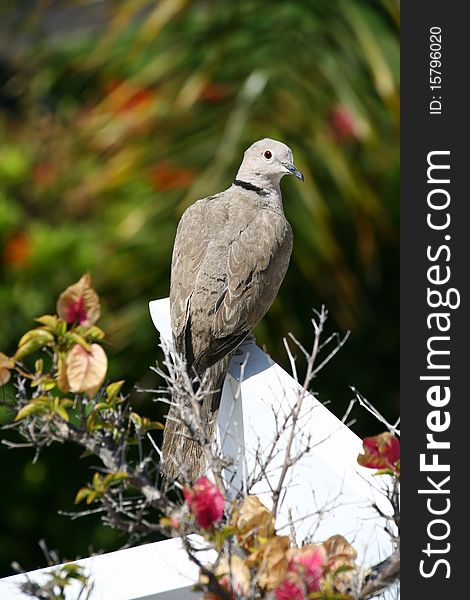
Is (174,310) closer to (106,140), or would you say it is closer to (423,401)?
(423,401)

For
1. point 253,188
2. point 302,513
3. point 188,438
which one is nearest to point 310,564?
point 188,438

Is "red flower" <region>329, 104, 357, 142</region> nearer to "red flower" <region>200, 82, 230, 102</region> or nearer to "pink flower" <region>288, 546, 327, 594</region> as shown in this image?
"red flower" <region>200, 82, 230, 102</region>

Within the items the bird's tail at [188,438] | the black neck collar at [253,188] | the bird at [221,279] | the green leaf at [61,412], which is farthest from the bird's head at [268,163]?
the green leaf at [61,412]

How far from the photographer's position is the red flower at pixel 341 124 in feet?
13.2

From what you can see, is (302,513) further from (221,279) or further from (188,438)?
(221,279)

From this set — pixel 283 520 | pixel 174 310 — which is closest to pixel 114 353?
pixel 174 310

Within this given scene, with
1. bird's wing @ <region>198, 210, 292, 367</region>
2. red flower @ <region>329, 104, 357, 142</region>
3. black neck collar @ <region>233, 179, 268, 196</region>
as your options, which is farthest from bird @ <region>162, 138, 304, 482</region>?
red flower @ <region>329, 104, 357, 142</region>

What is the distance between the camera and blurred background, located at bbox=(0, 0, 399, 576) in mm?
3920

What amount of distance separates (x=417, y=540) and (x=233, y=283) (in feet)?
3.89

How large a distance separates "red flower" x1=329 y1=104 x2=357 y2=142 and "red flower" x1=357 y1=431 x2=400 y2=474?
2625 mm

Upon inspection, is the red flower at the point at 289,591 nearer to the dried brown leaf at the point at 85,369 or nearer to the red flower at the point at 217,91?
the dried brown leaf at the point at 85,369

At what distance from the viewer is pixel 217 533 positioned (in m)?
1.44

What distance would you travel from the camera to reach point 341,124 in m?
4.04

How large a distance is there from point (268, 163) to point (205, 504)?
5.58 ft
